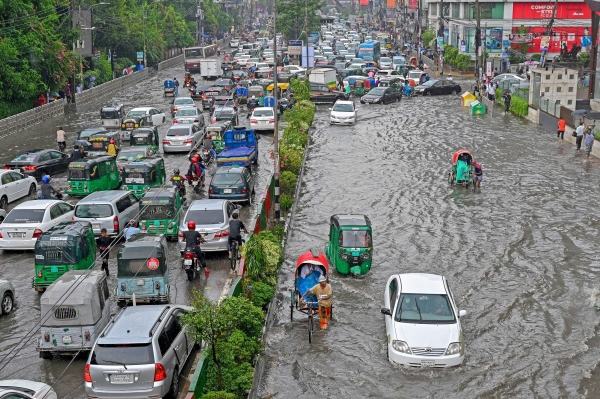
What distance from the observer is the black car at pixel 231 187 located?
31.5 m

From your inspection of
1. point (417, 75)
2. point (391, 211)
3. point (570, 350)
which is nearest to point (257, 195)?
point (391, 211)

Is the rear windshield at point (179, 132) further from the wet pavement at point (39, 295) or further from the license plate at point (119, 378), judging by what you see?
the license plate at point (119, 378)

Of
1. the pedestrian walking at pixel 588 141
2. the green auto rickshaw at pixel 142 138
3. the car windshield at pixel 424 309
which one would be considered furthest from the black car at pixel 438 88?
the car windshield at pixel 424 309

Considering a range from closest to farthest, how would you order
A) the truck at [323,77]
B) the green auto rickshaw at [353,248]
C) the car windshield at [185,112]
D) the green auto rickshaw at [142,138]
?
the green auto rickshaw at [353,248], the green auto rickshaw at [142,138], the car windshield at [185,112], the truck at [323,77]

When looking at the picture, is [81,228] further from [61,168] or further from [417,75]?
[417,75]

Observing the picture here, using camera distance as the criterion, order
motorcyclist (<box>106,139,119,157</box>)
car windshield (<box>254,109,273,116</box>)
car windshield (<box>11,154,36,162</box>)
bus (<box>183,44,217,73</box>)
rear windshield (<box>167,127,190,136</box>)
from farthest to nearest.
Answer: bus (<box>183,44,217,73</box>), car windshield (<box>254,109,273,116</box>), rear windshield (<box>167,127,190,136</box>), motorcyclist (<box>106,139,119,157</box>), car windshield (<box>11,154,36,162</box>)

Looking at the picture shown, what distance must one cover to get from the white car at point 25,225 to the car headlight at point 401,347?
41.8 feet

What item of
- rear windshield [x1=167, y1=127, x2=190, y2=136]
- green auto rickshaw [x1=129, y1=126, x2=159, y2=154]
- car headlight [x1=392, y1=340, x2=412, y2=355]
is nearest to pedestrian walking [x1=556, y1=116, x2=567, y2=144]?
rear windshield [x1=167, y1=127, x2=190, y2=136]

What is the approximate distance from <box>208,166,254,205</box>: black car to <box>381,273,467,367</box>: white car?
12459 mm

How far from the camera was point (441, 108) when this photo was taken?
61562 millimetres

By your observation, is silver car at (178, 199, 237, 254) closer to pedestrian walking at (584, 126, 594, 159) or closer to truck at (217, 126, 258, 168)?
truck at (217, 126, 258, 168)

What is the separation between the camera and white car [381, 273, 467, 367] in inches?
700

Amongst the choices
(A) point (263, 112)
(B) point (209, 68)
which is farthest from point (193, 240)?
(B) point (209, 68)

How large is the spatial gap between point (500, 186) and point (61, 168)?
761 inches
